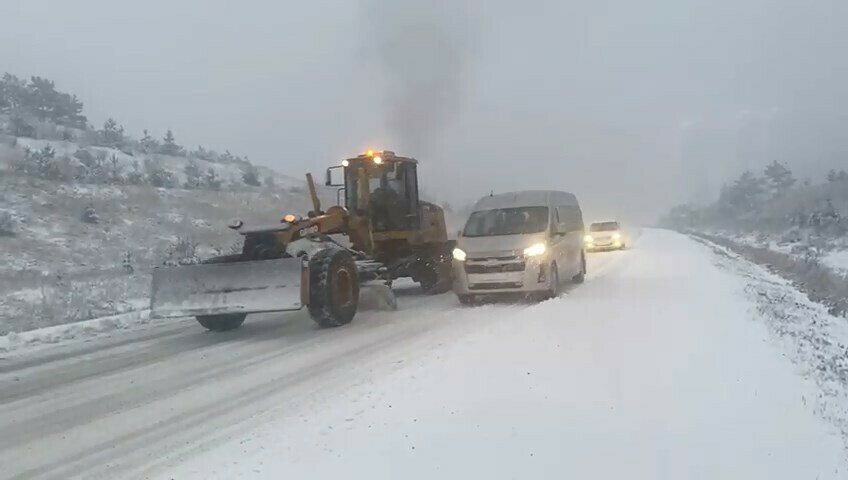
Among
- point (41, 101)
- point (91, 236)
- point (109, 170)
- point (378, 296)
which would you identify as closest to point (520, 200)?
point (378, 296)

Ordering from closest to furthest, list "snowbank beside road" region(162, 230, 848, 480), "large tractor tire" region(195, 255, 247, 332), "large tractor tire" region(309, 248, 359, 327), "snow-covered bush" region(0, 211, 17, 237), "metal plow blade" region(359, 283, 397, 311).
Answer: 1. "snowbank beside road" region(162, 230, 848, 480)
2. "large tractor tire" region(309, 248, 359, 327)
3. "large tractor tire" region(195, 255, 247, 332)
4. "metal plow blade" region(359, 283, 397, 311)
5. "snow-covered bush" region(0, 211, 17, 237)

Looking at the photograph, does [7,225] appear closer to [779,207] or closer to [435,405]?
[435,405]

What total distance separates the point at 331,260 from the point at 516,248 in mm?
3723

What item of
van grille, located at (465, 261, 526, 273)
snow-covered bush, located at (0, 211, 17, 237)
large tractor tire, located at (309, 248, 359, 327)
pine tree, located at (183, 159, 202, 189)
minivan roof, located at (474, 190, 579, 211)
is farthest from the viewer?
pine tree, located at (183, 159, 202, 189)

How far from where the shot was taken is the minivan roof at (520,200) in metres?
14.8

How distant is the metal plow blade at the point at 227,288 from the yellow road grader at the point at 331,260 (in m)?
0.01

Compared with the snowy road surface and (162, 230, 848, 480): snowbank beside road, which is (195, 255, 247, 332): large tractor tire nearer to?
the snowy road surface

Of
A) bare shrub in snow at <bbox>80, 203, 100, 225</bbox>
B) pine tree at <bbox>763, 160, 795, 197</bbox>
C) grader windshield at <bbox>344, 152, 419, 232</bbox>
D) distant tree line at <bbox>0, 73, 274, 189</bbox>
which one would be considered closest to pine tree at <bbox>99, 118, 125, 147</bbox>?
distant tree line at <bbox>0, 73, 274, 189</bbox>

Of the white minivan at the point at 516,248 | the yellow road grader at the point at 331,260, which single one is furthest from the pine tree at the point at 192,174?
the white minivan at the point at 516,248

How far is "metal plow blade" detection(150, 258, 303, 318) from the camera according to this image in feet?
32.7

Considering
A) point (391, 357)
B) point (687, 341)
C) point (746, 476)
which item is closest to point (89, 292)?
point (391, 357)

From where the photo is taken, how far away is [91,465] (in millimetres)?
4988

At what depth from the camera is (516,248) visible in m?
12.7

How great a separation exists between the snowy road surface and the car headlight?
2597 mm
